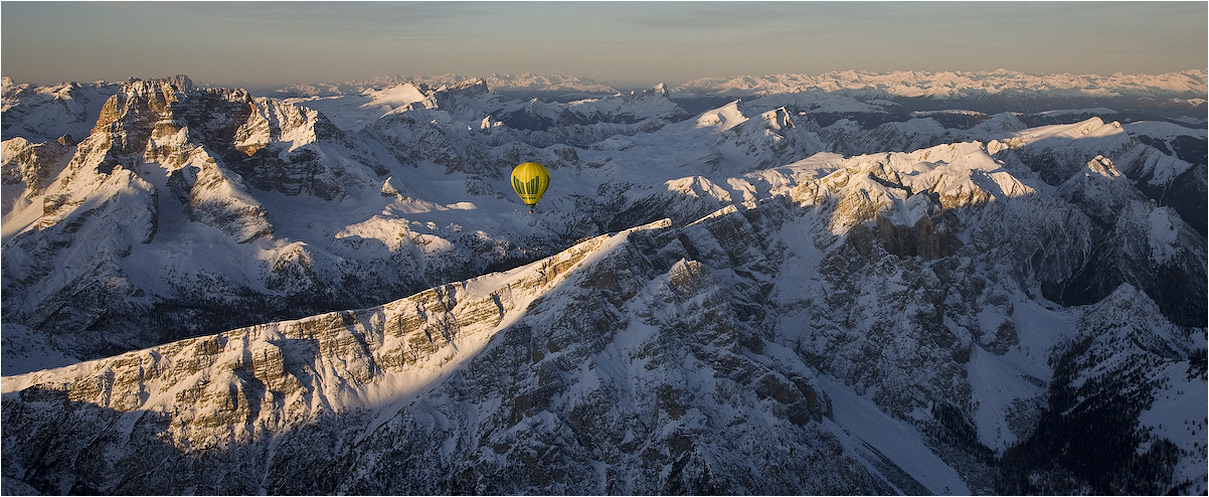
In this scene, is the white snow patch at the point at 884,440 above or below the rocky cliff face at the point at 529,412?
below

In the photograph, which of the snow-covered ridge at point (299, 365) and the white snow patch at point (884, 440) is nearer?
the snow-covered ridge at point (299, 365)

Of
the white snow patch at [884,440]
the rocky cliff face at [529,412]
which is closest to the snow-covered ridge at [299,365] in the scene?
the rocky cliff face at [529,412]

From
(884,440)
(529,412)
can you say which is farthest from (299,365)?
(884,440)

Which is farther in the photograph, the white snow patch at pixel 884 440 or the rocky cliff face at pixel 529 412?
the white snow patch at pixel 884 440

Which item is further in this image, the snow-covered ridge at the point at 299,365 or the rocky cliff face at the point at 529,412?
the snow-covered ridge at the point at 299,365

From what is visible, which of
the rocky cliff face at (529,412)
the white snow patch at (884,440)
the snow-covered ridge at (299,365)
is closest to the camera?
the rocky cliff face at (529,412)

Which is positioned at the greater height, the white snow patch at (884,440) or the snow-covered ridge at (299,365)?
the snow-covered ridge at (299,365)

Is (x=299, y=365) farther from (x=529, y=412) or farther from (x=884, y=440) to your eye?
(x=884, y=440)

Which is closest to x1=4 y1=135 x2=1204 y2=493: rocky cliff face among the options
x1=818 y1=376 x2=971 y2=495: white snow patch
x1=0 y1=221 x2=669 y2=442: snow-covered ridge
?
x1=0 y1=221 x2=669 y2=442: snow-covered ridge

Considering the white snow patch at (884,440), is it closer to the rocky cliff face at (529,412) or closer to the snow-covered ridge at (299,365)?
the rocky cliff face at (529,412)

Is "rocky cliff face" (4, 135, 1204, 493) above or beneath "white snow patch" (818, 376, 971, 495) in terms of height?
above

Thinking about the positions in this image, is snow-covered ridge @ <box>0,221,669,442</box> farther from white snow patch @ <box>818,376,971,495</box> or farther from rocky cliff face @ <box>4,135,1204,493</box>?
white snow patch @ <box>818,376,971,495</box>

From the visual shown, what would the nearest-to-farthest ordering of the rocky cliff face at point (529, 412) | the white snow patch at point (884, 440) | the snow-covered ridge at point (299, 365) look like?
the rocky cliff face at point (529, 412) < the snow-covered ridge at point (299, 365) < the white snow patch at point (884, 440)
